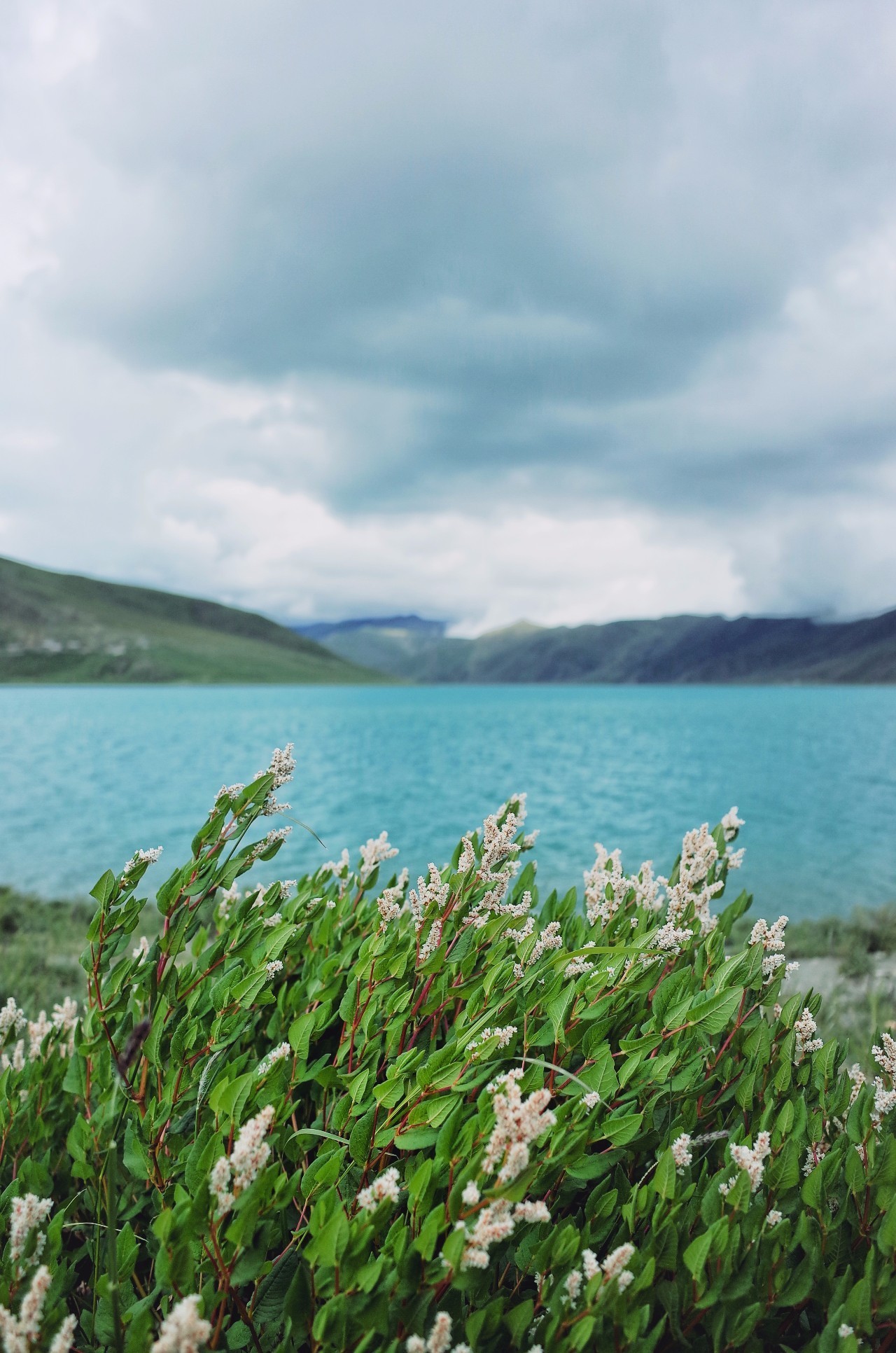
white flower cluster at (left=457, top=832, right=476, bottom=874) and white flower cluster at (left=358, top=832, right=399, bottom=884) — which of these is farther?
white flower cluster at (left=358, top=832, right=399, bottom=884)

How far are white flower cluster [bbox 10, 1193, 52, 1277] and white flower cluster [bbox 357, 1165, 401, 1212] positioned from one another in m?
0.81

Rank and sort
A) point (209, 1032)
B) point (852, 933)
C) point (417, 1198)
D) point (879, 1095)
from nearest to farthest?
point (417, 1198), point (879, 1095), point (209, 1032), point (852, 933)

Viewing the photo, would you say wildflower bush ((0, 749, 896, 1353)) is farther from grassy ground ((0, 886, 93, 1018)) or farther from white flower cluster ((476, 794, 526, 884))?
grassy ground ((0, 886, 93, 1018))

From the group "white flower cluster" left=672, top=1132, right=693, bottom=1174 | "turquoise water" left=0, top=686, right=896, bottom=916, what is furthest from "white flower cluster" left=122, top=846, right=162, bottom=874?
"turquoise water" left=0, top=686, right=896, bottom=916

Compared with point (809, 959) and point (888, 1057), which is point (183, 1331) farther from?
point (809, 959)

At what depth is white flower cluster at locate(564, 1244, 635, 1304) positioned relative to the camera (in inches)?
60.2

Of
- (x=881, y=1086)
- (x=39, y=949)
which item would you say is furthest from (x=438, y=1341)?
(x=39, y=949)

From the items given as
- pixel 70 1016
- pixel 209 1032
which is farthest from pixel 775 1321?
pixel 70 1016

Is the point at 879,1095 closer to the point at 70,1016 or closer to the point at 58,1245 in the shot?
the point at 58,1245

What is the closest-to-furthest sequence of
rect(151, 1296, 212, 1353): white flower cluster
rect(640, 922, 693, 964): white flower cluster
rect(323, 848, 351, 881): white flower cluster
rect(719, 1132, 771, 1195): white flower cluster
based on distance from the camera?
1. rect(151, 1296, 212, 1353): white flower cluster
2. rect(719, 1132, 771, 1195): white flower cluster
3. rect(640, 922, 693, 964): white flower cluster
4. rect(323, 848, 351, 881): white flower cluster

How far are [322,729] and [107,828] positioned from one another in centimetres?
5355

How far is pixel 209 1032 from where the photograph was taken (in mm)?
2367

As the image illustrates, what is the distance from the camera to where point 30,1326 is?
1504 mm

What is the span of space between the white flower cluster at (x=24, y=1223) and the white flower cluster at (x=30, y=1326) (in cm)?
24
